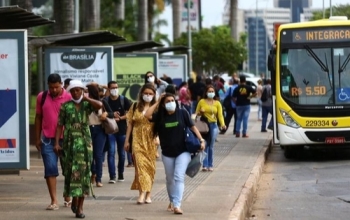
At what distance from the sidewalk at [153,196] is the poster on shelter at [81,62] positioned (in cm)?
208

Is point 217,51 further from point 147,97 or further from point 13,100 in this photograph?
point 147,97

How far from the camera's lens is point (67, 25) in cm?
2972

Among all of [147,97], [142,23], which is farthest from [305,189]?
[142,23]

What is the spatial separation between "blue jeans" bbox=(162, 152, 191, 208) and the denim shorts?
141cm

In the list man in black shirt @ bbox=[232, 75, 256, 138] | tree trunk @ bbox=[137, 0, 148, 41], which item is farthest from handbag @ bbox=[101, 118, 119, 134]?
tree trunk @ bbox=[137, 0, 148, 41]

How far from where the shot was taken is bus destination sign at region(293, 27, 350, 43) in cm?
2412

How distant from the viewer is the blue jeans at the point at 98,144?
17016 millimetres

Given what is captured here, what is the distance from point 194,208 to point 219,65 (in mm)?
55780

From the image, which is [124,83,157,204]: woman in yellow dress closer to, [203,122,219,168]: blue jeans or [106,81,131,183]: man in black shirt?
[106,81,131,183]: man in black shirt

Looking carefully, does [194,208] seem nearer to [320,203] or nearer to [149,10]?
[320,203]

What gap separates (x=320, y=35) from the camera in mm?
24156

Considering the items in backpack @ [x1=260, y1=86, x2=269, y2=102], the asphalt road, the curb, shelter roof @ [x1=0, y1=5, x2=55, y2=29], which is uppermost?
shelter roof @ [x1=0, y1=5, x2=55, y2=29]

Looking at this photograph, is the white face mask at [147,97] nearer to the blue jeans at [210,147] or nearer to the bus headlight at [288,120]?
the blue jeans at [210,147]

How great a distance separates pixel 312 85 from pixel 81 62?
16.9ft
